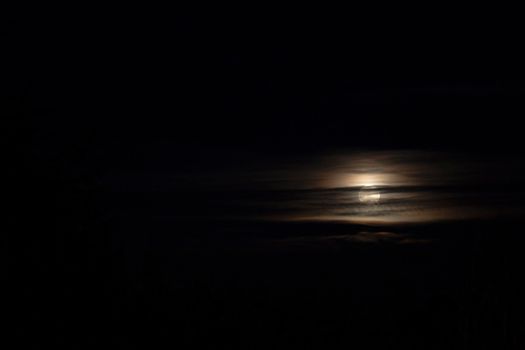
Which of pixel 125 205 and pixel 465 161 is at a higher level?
pixel 465 161

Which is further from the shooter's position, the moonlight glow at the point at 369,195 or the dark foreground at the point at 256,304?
the moonlight glow at the point at 369,195

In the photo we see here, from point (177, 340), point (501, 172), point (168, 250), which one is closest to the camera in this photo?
point (177, 340)

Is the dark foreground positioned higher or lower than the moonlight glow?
lower

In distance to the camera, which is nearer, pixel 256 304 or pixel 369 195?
pixel 256 304

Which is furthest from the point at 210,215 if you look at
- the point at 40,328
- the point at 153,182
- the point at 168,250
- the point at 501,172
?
the point at 40,328

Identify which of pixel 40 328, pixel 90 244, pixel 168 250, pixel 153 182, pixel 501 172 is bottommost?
pixel 40 328

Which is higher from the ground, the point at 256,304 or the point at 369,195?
the point at 369,195

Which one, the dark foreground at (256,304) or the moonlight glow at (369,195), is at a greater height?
the moonlight glow at (369,195)

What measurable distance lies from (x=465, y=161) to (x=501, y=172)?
12.5ft

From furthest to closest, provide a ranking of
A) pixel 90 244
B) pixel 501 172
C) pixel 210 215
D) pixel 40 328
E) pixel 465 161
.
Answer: pixel 465 161 → pixel 501 172 → pixel 210 215 → pixel 90 244 → pixel 40 328

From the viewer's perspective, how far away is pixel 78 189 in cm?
625

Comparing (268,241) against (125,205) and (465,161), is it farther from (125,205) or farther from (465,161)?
(465,161)

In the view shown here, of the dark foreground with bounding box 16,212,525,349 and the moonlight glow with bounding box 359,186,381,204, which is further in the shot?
the moonlight glow with bounding box 359,186,381,204

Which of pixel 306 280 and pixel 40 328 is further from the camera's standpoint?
pixel 306 280
